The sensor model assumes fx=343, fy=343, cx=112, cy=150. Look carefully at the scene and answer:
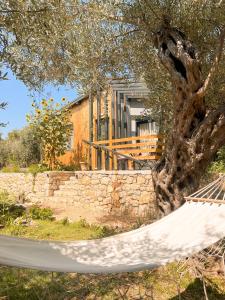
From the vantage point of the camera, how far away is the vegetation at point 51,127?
48.6ft

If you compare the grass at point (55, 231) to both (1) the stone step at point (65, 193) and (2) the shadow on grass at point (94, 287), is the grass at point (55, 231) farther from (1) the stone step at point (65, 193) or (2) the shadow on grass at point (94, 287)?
(1) the stone step at point (65, 193)

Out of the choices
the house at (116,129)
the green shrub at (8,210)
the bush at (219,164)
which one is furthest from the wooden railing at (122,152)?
the green shrub at (8,210)

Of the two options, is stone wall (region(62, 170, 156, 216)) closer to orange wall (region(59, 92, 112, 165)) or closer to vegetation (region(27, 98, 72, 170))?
vegetation (region(27, 98, 72, 170))

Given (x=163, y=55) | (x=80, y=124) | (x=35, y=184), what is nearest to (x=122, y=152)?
(x=35, y=184)

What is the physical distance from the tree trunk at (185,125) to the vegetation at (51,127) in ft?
29.1

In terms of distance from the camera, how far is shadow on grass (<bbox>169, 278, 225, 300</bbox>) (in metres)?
5.25

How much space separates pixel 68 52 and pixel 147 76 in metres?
2.22

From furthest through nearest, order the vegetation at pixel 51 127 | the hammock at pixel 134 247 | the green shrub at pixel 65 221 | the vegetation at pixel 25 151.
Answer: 1. the vegetation at pixel 25 151
2. the vegetation at pixel 51 127
3. the green shrub at pixel 65 221
4. the hammock at pixel 134 247

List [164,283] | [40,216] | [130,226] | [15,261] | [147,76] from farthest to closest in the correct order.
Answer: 1. [40,216]
2. [130,226]
3. [147,76]
4. [164,283]
5. [15,261]

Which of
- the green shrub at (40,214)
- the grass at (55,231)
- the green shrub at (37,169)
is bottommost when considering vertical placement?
the grass at (55,231)

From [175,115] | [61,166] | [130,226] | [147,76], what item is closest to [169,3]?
[175,115]

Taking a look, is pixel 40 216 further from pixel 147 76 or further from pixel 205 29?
pixel 205 29

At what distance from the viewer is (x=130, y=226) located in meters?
8.88

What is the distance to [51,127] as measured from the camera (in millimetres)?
14914
